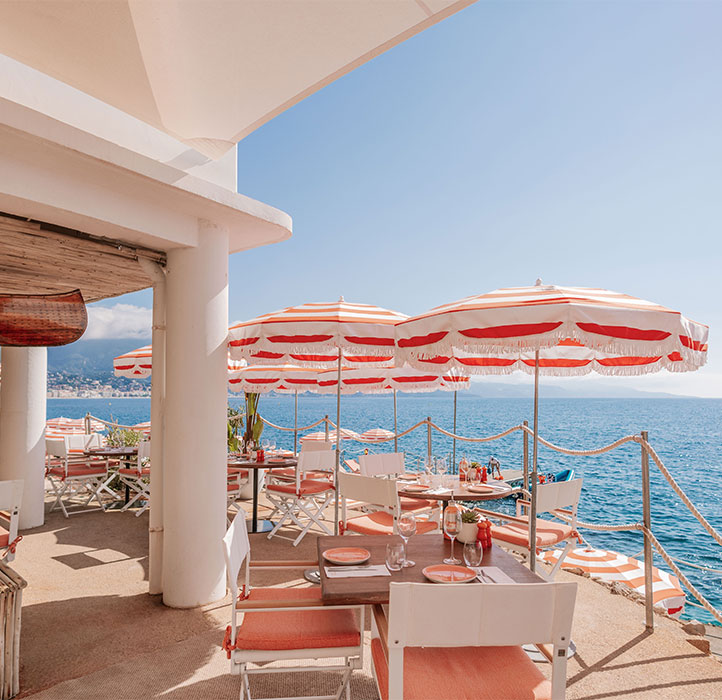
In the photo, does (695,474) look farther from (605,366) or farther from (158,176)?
(158,176)

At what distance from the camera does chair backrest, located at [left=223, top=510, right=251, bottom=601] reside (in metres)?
2.25

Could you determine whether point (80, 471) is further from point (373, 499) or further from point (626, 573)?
point (626, 573)

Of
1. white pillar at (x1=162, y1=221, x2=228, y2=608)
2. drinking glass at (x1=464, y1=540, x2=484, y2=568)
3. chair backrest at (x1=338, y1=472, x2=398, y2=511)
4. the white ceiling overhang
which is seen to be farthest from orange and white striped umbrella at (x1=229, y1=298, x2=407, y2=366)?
drinking glass at (x1=464, y1=540, x2=484, y2=568)

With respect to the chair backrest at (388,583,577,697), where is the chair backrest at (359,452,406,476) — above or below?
below

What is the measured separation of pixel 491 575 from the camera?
8.04 ft

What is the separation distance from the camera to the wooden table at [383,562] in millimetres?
2189

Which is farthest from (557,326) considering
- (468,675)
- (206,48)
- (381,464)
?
(381,464)

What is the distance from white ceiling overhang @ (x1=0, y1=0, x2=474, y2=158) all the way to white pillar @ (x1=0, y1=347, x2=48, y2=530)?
12.1ft

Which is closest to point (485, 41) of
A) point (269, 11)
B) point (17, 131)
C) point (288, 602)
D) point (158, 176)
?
point (269, 11)

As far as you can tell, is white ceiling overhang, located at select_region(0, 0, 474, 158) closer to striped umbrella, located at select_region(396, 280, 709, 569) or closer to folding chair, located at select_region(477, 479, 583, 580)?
striped umbrella, located at select_region(396, 280, 709, 569)

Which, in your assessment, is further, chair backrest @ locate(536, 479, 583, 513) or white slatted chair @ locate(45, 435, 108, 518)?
white slatted chair @ locate(45, 435, 108, 518)

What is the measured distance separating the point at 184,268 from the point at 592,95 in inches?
321

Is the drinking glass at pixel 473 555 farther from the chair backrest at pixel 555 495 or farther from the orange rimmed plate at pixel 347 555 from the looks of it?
the chair backrest at pixel 555 495

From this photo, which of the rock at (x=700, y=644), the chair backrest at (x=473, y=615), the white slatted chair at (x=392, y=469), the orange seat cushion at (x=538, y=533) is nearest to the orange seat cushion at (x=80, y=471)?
the white slatted chair at (x=392, y=469)
